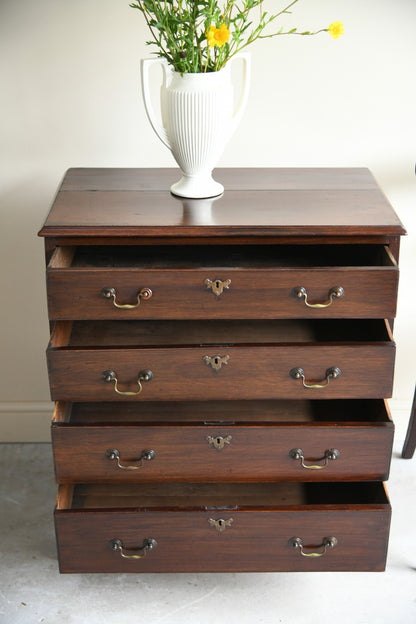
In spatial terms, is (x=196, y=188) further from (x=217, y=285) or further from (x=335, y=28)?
(x=335, y=28)

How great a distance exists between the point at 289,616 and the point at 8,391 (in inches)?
41.4

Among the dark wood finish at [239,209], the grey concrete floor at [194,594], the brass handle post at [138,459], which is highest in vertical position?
the dark wood finish at [239,209]

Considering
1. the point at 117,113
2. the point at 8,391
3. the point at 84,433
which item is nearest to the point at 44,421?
the point at 8,391

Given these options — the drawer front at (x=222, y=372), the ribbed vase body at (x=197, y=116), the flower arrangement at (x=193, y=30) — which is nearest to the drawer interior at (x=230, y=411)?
the drawer front at (x=222, y=372)

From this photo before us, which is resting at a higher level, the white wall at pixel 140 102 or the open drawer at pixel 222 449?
the white wall at pixel 140 102

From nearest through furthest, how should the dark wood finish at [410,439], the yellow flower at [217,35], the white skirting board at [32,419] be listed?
1. the yellow flower at [217,35]
2. the dark wood finish at [410,439]
3. the white skirting board at [32,419]

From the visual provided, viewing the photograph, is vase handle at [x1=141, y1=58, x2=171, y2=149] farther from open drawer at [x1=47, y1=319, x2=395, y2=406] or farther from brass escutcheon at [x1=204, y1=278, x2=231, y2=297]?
open drawer at [x1=47, y1=319, x2=395, y2=406]

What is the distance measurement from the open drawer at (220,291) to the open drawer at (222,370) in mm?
68

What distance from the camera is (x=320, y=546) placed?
1800 mm

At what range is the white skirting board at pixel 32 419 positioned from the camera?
2.45m

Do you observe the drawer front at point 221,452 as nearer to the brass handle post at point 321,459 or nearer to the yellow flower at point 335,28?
the brass handle post at point 321,459

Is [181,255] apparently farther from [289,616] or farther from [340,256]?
[289,616]

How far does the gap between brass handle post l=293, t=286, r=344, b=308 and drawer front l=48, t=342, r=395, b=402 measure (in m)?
0.09

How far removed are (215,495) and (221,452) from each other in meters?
0.20
